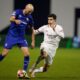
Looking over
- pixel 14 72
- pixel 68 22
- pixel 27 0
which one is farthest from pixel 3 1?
pixel 14 72

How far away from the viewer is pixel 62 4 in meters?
44.2

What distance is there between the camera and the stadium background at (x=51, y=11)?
42625 mm

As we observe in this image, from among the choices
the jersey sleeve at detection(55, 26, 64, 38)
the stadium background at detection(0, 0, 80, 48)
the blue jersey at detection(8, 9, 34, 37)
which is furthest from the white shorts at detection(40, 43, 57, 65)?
the stadium background at detection(0, 0, 80, 48)

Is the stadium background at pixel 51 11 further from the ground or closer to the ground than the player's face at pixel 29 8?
closer to the ground

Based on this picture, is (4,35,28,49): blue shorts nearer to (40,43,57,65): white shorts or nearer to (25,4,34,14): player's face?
(40,43,57,65): white shorts

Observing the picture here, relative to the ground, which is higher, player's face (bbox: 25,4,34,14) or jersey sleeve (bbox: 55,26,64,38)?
player's face (bbox: 25,4,34,14)

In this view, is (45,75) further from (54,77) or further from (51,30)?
(51,30)

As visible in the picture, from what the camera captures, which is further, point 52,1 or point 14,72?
point 52,1

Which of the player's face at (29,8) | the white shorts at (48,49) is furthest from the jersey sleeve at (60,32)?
the player's face at (29,8)

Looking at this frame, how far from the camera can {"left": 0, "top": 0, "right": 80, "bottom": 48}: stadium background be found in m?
42.6

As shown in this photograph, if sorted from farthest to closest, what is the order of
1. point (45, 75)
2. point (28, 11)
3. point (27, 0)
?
point (27, 0), point (45, 75), point (28, 11)

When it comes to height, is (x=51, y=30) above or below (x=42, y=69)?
above

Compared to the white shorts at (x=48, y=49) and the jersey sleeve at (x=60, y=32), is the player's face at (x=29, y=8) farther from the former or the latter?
the white shorts at (x=48, y=49)

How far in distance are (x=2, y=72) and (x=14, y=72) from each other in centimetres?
44
